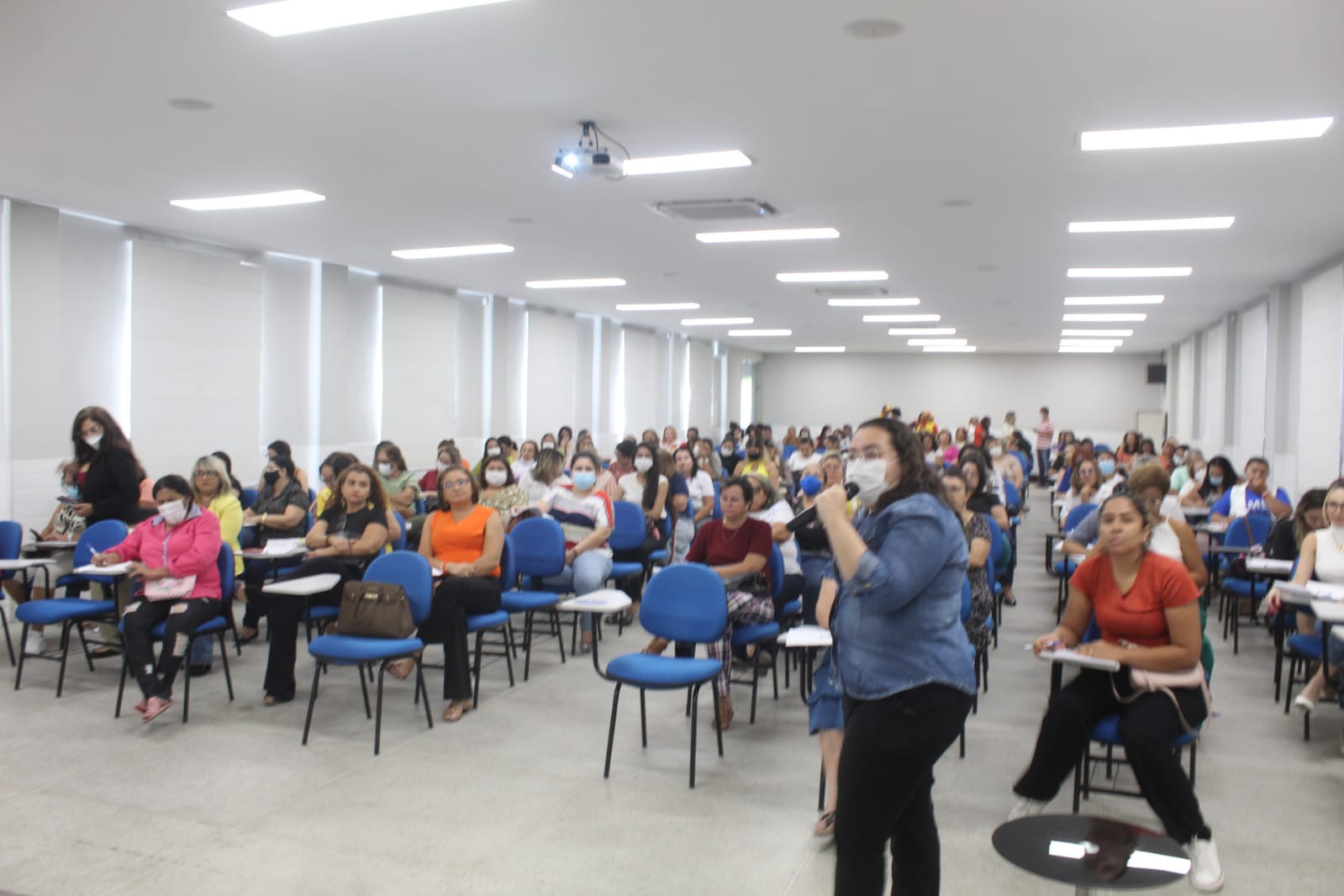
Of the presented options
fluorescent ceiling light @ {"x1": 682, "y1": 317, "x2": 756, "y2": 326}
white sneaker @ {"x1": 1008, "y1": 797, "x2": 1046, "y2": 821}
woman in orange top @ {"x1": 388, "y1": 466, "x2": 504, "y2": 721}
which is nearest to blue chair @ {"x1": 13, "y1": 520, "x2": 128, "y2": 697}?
woman in orange top @ {"x1": 388, "y1": 466, "x2": 504, "y2": 721}

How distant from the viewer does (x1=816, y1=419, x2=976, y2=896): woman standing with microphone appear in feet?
7.72

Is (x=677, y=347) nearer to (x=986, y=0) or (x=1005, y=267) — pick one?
(x=1005, y=267)

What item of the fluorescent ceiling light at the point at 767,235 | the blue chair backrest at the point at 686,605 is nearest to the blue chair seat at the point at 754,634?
the blue chair backrest at the point at 686,605

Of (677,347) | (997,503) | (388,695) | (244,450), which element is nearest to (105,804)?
(388,695)

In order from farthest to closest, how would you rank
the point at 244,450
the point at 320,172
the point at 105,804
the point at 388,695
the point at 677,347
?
1. the point at 677,347
2. the point at 244,450
3. the point at 320,172
4. the point at 388,695
5. the point at 105,804

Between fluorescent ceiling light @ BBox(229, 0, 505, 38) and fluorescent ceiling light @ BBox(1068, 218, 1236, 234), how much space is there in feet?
19.4

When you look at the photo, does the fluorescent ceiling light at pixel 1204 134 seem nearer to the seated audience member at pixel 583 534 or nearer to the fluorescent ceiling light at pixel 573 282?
the seated audience member at pixel 583 534

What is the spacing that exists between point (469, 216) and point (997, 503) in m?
4.80

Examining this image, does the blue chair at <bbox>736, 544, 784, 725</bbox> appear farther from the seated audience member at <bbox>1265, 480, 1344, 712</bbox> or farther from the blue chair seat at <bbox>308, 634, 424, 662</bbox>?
the seated audience member at <bbox>1265, 480, 1344, 712</bbox>

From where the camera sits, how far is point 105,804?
13.4 feet

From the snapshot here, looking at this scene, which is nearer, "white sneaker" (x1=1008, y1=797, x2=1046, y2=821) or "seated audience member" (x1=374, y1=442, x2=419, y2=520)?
"white sneaker" (x1=1008, y1=797, x2=1046, y2=821)

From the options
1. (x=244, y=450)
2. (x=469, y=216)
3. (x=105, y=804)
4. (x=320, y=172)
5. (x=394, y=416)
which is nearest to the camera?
(x=105, y=804)

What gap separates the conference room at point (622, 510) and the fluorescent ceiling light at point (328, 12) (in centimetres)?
2

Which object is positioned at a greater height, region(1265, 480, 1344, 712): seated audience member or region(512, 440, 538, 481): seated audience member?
region(512, 440, 538, 481): seated audience member
